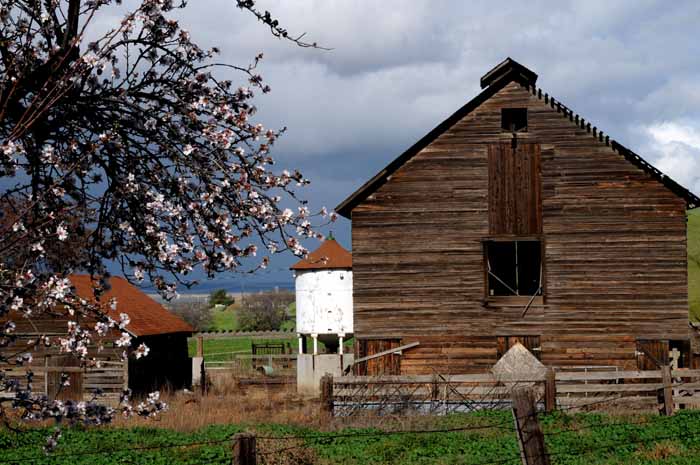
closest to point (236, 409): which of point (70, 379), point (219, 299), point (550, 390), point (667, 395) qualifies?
point (70, 379)

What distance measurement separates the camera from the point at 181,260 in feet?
29.8

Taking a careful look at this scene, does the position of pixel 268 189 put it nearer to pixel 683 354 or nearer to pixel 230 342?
pixel 683 354

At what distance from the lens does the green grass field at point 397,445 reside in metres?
15.1

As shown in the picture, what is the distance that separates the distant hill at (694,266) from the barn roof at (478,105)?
87.5ft

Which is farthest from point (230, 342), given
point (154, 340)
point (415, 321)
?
point (415, 321)

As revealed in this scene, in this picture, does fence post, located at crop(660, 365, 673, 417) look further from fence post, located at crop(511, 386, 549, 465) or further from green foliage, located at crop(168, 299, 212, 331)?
green foliage, located at crop(168, 299, 212, 331)

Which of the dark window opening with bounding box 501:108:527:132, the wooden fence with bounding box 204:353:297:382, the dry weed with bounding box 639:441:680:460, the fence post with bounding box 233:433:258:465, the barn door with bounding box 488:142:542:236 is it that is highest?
the dark window opening with bounding box 501:108:527:132

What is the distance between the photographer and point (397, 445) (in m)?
17.1

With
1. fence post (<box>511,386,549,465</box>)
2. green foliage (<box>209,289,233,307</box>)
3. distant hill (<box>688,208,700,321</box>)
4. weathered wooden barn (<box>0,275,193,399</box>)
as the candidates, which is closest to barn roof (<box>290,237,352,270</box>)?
weathered wooden barn (<box>0,275,193,399</box>)

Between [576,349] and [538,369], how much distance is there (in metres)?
1.42

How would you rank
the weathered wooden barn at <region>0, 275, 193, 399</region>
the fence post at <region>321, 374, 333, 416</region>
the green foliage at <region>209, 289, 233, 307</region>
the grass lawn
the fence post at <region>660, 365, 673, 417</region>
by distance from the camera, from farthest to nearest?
the green foliage at <region>209, 289, 233, 307</region>
the grass lawn
the weathered wooden barn at <region>0, 275, 193, 399</region>
the fence post at <region>321, 374, 333, 416</region>
the fence post at <region>660, 365, 673, 417</region>

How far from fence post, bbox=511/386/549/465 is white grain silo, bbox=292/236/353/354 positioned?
111 ft

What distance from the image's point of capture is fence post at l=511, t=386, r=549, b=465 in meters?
8.44

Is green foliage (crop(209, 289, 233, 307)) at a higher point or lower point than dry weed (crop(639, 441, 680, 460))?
higher
